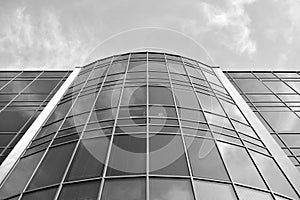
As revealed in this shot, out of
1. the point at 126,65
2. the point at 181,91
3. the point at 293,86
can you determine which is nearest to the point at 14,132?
the point at 126,65

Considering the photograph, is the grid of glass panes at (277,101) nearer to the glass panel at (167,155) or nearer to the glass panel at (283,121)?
the glass panel at (283,121)

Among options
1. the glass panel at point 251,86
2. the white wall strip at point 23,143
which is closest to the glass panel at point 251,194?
the white wall strip at point 23,143

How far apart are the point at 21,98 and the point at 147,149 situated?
13107 mm

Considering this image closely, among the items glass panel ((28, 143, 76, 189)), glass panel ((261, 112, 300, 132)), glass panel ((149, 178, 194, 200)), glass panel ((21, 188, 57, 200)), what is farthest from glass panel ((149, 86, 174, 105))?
glass panel ((261, 112, 300, 132))

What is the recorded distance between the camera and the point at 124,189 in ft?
27.2

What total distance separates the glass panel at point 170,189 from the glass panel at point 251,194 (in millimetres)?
1615

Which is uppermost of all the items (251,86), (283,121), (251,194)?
(251,86)

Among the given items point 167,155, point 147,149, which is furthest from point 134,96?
point 167,155

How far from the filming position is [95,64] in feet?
66.7

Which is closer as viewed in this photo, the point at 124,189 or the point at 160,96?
the point at 124,189

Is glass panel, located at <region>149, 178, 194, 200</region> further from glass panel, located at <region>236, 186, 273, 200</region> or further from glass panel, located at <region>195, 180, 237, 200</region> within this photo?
glass panel, located at <region>236, 186, 273, 200</region>

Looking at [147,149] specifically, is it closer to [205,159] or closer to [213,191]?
[205,159]

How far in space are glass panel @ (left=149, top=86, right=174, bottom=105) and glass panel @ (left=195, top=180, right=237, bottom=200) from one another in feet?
17.1

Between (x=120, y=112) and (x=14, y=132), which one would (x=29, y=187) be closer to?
(x=120, y=112)
